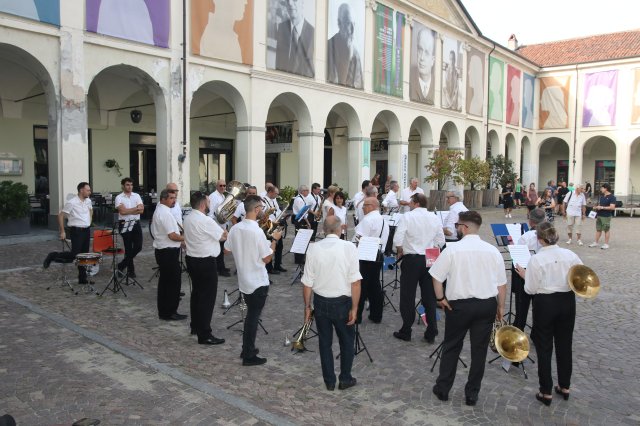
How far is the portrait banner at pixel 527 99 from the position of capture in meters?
39.4

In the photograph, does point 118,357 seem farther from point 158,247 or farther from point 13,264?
point 13,264

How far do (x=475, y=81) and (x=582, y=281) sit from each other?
30530 mm

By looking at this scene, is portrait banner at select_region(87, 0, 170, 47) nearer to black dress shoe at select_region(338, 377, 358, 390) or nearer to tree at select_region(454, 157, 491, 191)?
black dress shoe at select_region(338, 377, 358, 390)

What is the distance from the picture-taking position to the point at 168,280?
729 cm

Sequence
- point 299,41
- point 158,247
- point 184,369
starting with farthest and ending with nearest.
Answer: point 299,41
point 158,247
point 184,369

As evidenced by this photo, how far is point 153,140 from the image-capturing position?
22.8m

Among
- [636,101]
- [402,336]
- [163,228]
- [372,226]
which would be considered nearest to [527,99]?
[636,101]

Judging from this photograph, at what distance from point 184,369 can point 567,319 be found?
390cm

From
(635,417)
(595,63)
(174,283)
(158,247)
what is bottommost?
(635,417)

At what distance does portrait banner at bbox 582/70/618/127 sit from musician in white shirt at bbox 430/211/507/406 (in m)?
39.5

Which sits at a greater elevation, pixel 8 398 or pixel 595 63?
pixel 595 63

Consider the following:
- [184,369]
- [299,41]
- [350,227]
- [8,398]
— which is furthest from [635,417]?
[299,41]

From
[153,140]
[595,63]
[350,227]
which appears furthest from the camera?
[595,63]

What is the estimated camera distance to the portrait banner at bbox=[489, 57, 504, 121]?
3478 cm
